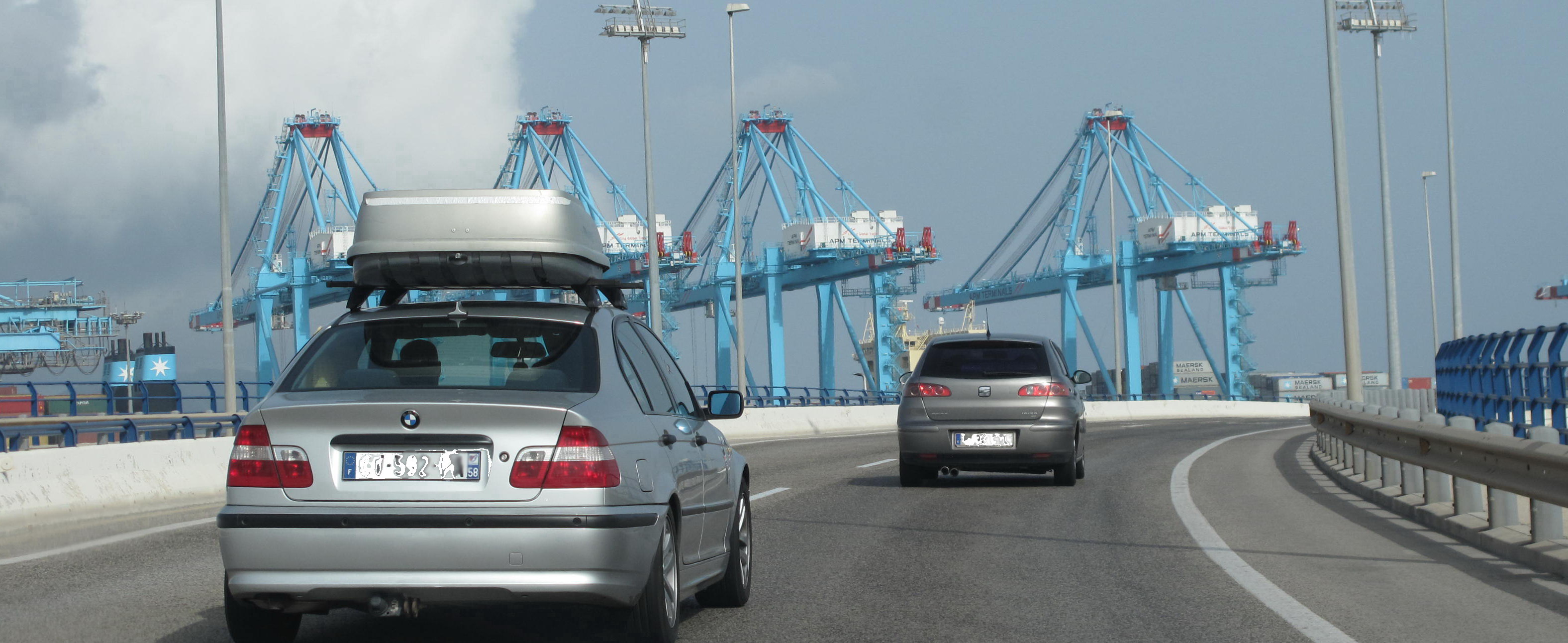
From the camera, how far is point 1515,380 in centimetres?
1505

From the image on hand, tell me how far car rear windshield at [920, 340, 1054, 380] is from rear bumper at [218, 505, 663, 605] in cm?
929

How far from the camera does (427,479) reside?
4957mm

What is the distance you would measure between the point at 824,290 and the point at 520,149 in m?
21.3

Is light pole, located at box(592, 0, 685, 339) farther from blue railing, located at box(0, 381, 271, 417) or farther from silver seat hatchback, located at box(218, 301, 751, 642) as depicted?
silver seat hatchback, located at box(218, 301, 751, 642)

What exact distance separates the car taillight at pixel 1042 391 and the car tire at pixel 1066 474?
2.16 ft

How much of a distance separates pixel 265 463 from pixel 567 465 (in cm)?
101

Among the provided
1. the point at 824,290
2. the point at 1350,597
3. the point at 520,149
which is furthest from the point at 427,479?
the point at 520,149

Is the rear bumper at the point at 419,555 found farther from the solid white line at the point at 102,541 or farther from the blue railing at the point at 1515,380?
the blue railing at the point at 1515,380

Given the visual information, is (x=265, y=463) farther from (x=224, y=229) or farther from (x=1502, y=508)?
(x=224, y=229)

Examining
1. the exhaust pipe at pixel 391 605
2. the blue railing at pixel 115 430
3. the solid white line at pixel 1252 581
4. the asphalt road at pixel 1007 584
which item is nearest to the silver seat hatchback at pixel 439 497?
the exhaust pipe at pixel 391 605

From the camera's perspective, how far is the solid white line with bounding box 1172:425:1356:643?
19.9 feet

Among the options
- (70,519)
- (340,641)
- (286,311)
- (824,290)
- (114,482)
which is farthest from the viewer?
(286,311)

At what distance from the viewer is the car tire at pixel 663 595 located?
5348 millimetres

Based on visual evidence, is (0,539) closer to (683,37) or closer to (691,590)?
(691,590)
